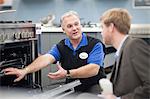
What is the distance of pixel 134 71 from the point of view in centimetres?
121

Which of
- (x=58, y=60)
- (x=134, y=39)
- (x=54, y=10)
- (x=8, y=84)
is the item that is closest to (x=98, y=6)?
(x=54, y=10)

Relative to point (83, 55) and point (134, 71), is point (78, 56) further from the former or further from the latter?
point (134, 71)

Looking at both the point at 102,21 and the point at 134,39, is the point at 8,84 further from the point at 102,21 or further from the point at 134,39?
the point at 134,39

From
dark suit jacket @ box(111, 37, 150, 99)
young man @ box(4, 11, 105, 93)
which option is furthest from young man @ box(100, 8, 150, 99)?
young man @ box(4, 11, 105, 93)

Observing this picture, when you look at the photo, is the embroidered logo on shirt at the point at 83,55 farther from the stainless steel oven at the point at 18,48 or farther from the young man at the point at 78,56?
the stainless steel oven at the point at 18,48

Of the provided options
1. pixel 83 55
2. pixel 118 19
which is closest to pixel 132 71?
pixel 118 19

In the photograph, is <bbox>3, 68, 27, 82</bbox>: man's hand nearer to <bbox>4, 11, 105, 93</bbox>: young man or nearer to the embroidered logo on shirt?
<bbox>4, 11, 105, 93</bbox>: young man

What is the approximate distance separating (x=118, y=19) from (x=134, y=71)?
0.99 feet

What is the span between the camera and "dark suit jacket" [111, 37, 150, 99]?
1.20m

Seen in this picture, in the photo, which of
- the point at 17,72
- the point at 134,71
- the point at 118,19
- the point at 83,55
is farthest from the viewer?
the point at 83,55

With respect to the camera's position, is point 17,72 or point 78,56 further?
point 78,56

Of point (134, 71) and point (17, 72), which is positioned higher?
point (134, 71)

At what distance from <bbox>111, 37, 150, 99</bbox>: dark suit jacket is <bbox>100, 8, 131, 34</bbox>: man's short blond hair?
16 cm

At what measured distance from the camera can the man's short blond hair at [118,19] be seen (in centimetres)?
141
